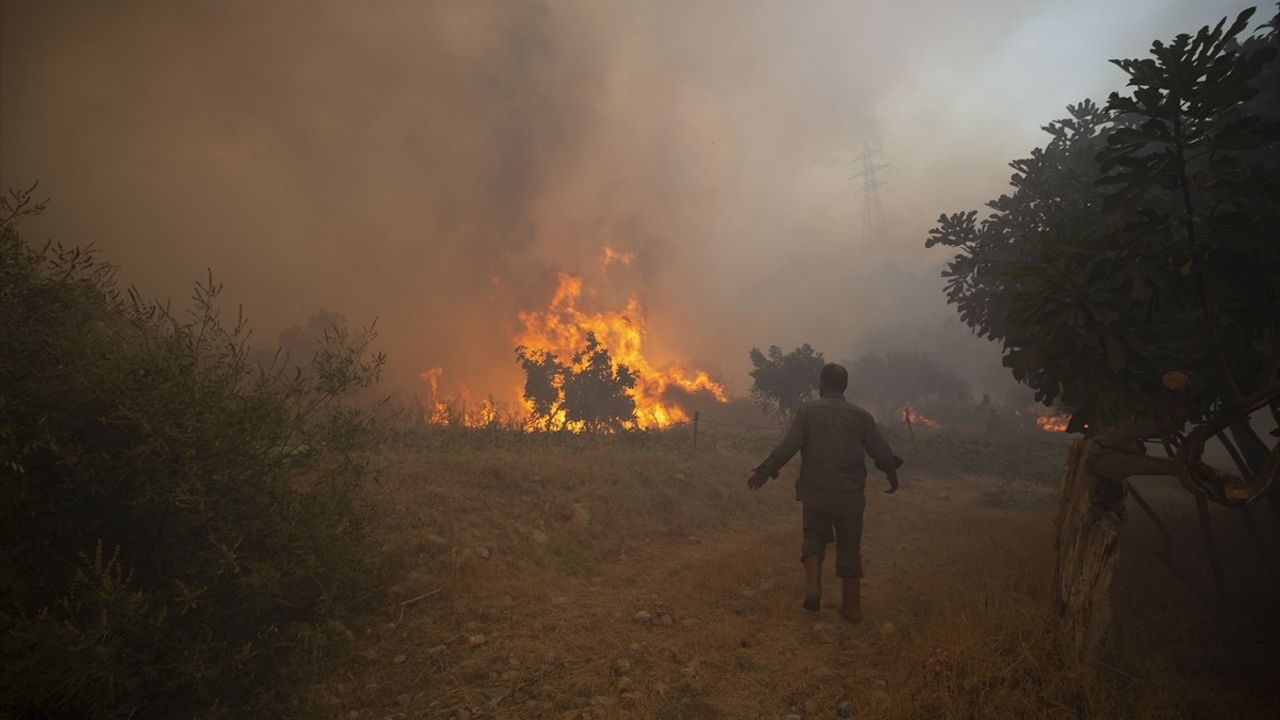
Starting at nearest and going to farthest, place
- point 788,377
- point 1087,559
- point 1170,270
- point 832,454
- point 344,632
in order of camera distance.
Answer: point 1170,270
point 1087,559
point 344,632
point 832,454
point 788,377

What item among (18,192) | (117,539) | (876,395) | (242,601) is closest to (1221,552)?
(242,601)

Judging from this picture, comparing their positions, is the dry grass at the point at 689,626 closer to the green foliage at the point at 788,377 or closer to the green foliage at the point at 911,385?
the green foliage at the point at 788,377

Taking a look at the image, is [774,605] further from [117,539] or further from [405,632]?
[117,539]

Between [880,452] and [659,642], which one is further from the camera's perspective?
[880,452]

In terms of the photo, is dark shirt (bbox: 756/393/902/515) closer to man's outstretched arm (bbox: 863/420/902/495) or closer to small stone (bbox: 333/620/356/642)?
man's outstretched arm (bbox: 863/420/902/495)

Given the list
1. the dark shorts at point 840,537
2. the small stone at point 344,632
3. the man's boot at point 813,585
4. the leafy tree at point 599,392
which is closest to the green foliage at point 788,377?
the leafy tree at point 599,392

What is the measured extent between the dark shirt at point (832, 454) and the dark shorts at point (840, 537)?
0.08 metres

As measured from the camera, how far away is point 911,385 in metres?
46.9

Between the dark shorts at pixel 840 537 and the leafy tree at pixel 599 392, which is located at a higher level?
the leafy tree at pixel 599 392

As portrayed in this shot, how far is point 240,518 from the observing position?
4.41 m

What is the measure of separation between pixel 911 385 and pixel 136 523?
5153 cm

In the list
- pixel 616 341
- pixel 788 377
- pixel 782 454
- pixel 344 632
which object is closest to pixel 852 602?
pixel 782 454

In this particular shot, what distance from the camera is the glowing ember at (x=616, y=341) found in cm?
4275

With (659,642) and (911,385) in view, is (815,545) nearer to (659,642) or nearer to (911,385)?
(659,642)
